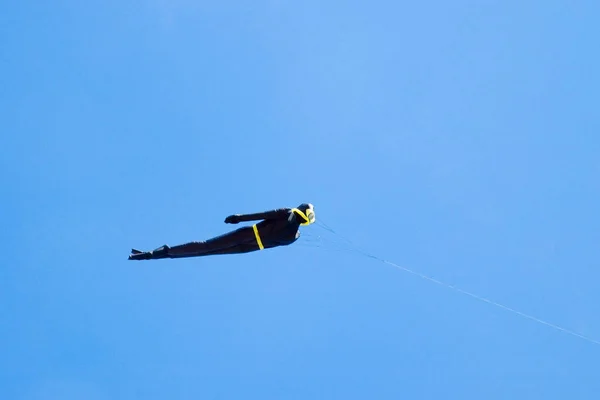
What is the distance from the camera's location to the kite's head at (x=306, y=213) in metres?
14.9

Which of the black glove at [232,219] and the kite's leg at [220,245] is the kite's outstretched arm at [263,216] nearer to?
the black glove at [232,219]

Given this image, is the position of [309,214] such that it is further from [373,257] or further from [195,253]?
[195,253]

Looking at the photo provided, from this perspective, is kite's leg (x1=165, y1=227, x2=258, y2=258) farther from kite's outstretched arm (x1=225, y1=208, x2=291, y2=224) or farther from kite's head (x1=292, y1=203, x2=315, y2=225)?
kite's head (x1=292, y1=203, x2=315, y2=225)

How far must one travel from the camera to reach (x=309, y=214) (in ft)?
49.2

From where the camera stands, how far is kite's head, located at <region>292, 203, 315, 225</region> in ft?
48.8

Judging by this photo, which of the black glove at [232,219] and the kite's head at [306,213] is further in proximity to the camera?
the kite's head at [306,213]

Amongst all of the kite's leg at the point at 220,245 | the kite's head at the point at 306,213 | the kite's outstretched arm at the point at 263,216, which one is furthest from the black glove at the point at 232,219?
the kite's head at the point at 306,213

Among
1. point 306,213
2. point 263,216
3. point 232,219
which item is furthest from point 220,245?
point 306,213

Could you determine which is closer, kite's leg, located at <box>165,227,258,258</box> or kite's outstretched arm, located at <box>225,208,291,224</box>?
kite's outstretched arm, located at <box>225,208,291,224</box>

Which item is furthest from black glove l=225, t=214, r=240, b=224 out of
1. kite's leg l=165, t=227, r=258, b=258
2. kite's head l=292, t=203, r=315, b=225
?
kite's head l=292, t=203, r=315, b=225

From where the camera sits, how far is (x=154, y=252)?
15195mm

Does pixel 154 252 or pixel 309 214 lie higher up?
pixel 309 214

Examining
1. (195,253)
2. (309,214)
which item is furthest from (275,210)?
(195,253)

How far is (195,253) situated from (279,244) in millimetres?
2005
